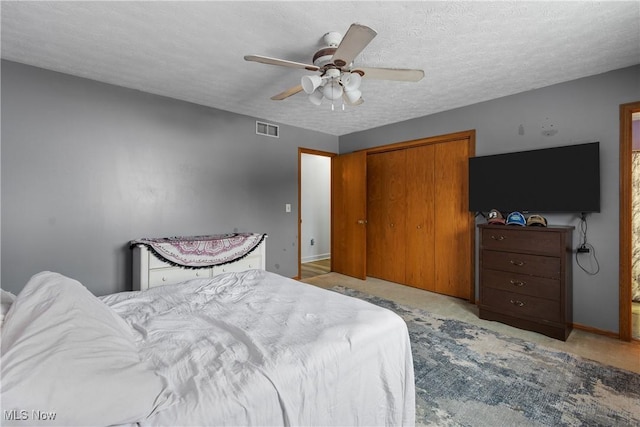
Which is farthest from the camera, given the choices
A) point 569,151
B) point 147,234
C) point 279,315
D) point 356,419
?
point 147,234

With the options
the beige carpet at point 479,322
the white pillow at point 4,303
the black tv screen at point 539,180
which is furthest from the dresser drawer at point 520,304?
the white pillow at point 4,303

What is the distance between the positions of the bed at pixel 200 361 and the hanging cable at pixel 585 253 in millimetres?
2505

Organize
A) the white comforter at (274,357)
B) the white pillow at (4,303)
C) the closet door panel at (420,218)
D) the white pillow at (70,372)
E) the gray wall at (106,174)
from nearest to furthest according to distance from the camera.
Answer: the white pillow at (70,372)
the white comforter at (274,357)
the white pillow at (4,303)
the gray wall at (106,174)
the closet door panel at (420,218)

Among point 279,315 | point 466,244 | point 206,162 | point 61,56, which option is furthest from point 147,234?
point 466,244

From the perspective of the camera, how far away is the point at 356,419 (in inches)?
49.9

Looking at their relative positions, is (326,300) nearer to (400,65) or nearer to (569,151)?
(400,65)

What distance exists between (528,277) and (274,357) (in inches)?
109

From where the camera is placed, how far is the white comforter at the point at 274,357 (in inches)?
38.2

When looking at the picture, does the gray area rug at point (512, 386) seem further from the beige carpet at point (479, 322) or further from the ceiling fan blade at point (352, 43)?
the ceiling fan blade at point (352, 43)

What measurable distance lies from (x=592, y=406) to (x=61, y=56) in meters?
4.55

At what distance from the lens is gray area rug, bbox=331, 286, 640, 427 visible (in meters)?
1.69

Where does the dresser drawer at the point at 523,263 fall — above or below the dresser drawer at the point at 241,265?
above

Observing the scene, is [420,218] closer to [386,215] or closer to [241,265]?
[386,215]

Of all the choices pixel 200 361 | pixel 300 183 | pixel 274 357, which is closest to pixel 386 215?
pixel 300 183
